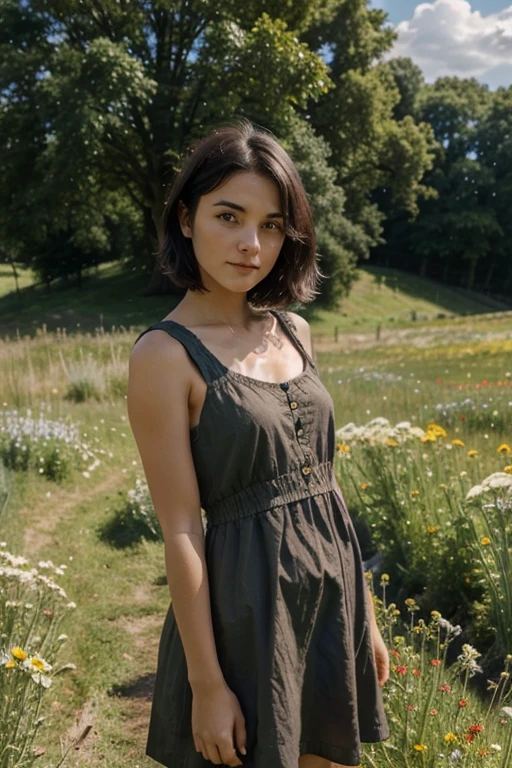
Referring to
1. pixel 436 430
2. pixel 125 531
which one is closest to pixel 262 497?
pixel 436 430

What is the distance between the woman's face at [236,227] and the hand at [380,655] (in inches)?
39.7

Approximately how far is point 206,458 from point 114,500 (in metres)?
5.29

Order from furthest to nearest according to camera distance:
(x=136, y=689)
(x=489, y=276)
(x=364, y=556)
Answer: (x=489, y=276), (x=364, y=556), (x=136, y=689)

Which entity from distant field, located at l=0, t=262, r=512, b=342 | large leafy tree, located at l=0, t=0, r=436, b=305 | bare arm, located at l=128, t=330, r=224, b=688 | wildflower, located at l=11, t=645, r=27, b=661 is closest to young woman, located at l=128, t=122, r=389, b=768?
bare arm, located at l=128, t=330, r=224, b=688

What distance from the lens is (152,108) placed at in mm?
21453

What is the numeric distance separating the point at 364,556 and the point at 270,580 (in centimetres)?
318

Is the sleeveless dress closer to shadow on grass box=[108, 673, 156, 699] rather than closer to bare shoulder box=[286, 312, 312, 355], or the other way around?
bare shoulder box=[286, 312, 312, 355]

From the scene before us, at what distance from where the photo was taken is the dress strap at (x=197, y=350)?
1558 millimetres

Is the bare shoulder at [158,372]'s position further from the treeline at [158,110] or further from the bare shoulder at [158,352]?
the treeline at [158,110]

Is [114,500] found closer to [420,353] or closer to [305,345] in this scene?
[305,345]

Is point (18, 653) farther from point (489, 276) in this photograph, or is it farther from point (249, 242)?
point (489, 276)

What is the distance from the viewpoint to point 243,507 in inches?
63.0

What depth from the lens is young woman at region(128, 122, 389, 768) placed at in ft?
4.93

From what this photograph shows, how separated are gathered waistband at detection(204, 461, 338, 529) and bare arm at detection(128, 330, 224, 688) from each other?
0.10 metres
